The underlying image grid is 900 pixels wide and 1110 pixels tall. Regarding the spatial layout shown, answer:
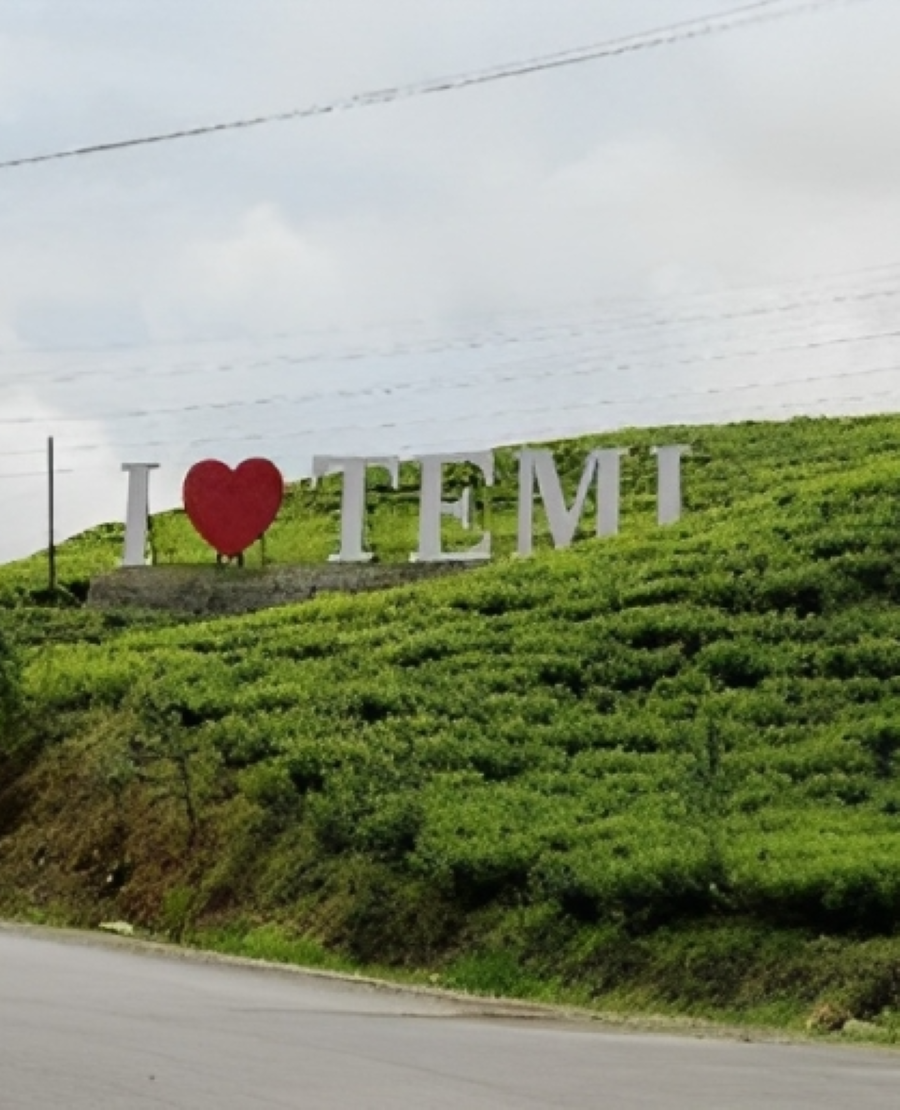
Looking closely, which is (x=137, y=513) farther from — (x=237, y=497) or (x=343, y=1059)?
(x=343, y=1059)

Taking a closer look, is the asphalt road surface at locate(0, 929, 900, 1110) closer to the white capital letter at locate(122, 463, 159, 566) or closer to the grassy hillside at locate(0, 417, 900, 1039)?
the grassy hillside at locate(0, 417, 900, 1039)

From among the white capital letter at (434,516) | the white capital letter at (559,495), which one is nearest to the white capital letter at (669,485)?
the white capital letter at (559,495)

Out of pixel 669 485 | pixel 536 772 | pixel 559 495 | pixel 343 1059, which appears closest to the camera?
pixel 343 1059

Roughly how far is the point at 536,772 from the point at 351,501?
19197 mm

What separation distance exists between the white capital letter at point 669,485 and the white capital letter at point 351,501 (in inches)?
237

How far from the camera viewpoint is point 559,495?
43.7 metres

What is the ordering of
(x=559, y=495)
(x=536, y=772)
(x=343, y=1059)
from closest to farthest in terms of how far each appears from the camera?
1. (x=343, y=1059)
2. (x=536, y=772)
3. (x=559, y=495)

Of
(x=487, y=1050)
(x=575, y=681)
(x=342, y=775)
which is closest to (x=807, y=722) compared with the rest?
(x=575, y=681)

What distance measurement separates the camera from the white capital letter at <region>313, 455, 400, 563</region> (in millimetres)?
44312

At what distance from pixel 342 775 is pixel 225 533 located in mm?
18516

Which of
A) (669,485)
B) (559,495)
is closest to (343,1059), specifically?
(559,495)

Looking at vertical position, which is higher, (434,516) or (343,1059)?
(434,516)

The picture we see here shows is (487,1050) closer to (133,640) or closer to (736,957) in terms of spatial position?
(736,957)

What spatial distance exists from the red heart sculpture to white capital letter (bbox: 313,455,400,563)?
4.43 ft
